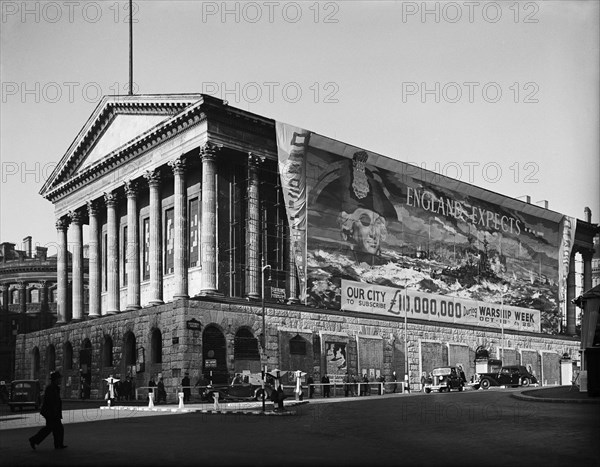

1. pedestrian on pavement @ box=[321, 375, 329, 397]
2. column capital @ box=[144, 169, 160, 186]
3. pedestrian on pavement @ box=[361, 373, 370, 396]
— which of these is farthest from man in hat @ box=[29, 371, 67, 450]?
column capital @ box=[144, 169, 160, 186]

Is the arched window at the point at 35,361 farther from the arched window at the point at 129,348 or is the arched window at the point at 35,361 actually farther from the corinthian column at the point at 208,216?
the corinthian column at the point at 208,216

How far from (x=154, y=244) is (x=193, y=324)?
10.4 metres

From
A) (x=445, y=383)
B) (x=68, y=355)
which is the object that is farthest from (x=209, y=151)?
(x=68, y=355)

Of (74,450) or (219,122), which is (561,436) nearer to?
(74,450)

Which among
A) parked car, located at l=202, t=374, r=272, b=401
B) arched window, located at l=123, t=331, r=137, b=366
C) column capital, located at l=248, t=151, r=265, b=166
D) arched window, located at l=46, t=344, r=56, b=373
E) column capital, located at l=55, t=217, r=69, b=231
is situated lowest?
parked car, located at l=202, t=374, r=272, b=401

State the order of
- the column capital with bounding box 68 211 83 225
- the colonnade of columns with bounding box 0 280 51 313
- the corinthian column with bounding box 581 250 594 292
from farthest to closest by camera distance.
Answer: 1. the colonnade of columns with bounding box 0 280 51 313
2. the corinthian column with bounding box 581 250 594 292
3. the column capital with bounding box 68 211 83 225

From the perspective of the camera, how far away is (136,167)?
59469 mm

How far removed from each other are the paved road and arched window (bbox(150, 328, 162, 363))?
921 inches

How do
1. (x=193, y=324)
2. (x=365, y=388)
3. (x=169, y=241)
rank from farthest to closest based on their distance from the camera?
(x=169, y=241), (x=365, y=388), (x=193, y=324)

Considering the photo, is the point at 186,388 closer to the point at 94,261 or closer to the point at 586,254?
the point at 94,261

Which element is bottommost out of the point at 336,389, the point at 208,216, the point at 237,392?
the point at 336,389

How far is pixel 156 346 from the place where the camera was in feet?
174

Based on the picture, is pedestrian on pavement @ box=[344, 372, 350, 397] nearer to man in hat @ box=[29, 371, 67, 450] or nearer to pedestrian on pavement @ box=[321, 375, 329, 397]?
pedestrian on pavement @ box=[321, 375, 329, 397]

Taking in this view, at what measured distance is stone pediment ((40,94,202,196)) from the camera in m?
55.6
